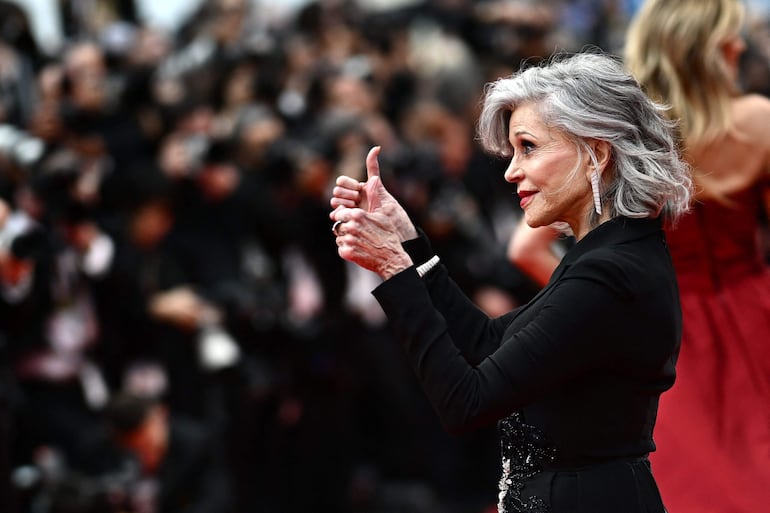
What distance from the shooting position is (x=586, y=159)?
8.68ft

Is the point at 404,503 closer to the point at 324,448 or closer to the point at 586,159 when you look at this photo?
the point at 324,448

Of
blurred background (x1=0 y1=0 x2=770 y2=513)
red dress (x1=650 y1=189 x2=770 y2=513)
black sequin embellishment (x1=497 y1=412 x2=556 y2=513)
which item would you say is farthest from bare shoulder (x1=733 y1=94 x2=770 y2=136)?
blurred background (x1=0 y1=0 x2=770 y2=513)

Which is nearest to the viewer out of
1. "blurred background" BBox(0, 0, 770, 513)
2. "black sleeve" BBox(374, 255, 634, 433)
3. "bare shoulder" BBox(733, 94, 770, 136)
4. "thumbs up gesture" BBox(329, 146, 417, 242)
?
"black sleeve" BBox(374, 255, 634, 433)

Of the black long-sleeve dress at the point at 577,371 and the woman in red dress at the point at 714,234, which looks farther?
the woman in red dress at the point at 714,234

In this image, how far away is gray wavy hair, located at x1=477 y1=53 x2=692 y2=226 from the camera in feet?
8.57

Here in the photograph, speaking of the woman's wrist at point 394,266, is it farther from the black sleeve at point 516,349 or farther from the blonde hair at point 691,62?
the blonde hair at point 691,62

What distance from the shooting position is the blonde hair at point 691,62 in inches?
143

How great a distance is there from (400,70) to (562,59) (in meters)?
6.52

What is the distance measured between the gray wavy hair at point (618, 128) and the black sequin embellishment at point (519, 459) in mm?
467

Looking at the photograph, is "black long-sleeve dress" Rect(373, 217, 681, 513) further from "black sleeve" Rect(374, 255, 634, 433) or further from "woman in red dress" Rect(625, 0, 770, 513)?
"woman in red dress" Rect(625, 0, 770, 513)

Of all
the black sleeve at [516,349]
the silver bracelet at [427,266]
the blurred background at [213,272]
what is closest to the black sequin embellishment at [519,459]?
the black sleeve at [516,349]

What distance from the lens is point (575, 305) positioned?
2.48 m

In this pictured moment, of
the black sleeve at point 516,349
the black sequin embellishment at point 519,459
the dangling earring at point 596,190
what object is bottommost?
the black sequin embellishment at point 519,459

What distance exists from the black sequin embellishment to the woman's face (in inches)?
17.1
